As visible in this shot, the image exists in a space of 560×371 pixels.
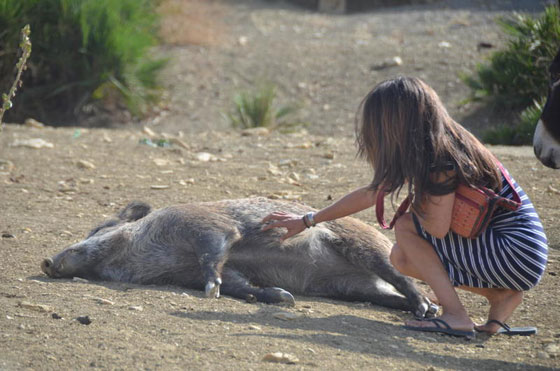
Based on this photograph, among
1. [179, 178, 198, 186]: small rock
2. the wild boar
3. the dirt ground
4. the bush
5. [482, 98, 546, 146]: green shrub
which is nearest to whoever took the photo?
the dirt ground

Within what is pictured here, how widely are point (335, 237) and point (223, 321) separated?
3.99 ft

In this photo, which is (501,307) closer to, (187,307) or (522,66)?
(187,307)

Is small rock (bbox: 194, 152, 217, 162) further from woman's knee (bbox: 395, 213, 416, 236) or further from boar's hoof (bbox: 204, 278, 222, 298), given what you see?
woman's knee (bbox: 395, 213, 416, 236)

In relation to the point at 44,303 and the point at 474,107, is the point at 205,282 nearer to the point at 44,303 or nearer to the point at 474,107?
the point at 44,303

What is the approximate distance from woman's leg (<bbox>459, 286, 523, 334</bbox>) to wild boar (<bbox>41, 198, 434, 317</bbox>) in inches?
22.4

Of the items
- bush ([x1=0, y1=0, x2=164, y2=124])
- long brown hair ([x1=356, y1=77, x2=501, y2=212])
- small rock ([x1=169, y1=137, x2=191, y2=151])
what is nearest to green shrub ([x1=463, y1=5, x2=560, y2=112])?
small rock ([x1=169, y1=137, x2=191, y2=151])

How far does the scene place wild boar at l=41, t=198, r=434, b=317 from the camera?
14.8ft

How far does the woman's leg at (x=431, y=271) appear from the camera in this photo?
374 centimetres

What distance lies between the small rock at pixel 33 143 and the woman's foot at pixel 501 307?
546cm

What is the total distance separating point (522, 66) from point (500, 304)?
644 centimetres

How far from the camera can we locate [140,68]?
11.4 m

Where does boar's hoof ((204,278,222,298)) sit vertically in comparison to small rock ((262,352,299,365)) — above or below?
below

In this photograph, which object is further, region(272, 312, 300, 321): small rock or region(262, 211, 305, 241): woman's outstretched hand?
region(262, 211, 305, 241): woman's outstretched hand

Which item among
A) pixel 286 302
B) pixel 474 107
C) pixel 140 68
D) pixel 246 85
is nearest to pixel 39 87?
pixel 140 68
